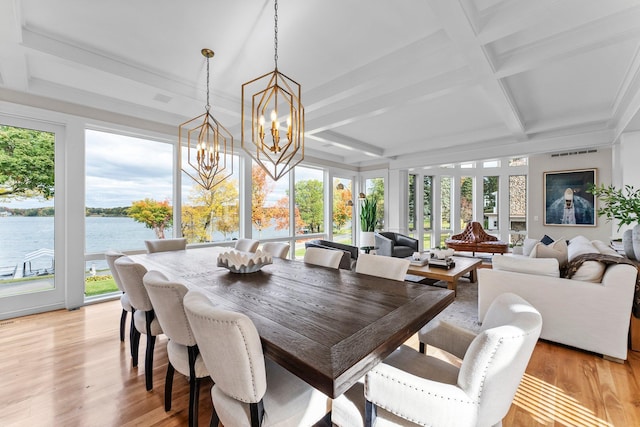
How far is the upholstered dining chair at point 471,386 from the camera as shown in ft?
3.00

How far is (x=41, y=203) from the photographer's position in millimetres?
3336

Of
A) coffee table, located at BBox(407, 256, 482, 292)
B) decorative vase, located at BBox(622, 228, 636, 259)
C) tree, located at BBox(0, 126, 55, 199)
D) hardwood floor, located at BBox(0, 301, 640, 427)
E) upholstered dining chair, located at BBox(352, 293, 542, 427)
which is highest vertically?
tree, located at BBox(0, 126, 55, 199)

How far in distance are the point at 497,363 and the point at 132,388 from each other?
2.24 m

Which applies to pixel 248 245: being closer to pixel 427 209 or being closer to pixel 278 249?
pixel 278 249

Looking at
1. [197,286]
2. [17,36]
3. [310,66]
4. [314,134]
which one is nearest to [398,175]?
[314,134]

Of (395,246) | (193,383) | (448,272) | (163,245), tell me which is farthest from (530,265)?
(163,245)

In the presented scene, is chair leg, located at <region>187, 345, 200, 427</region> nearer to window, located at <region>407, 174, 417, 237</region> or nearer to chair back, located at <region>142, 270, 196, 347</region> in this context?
chair back, located at <region>142, 270, 196, 347</region>

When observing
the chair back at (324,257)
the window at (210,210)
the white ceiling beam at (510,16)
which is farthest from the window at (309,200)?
the white ceiling beam at (510,16)

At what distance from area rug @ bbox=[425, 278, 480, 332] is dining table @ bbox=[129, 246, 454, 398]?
3.81ft

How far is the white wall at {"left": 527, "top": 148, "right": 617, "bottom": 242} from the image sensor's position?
19.1 feet

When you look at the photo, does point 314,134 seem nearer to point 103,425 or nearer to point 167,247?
point 167,247

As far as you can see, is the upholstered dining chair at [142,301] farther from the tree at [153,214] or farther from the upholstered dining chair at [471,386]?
the tree at [153,214]

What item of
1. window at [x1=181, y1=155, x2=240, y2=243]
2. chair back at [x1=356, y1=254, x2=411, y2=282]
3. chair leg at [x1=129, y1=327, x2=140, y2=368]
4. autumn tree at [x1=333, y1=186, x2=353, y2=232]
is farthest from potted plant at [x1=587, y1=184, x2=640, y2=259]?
autumn tree at [x1=333, y1=186, x2=353, y2=232]

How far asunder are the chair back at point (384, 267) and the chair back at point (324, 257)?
250 millimetres
